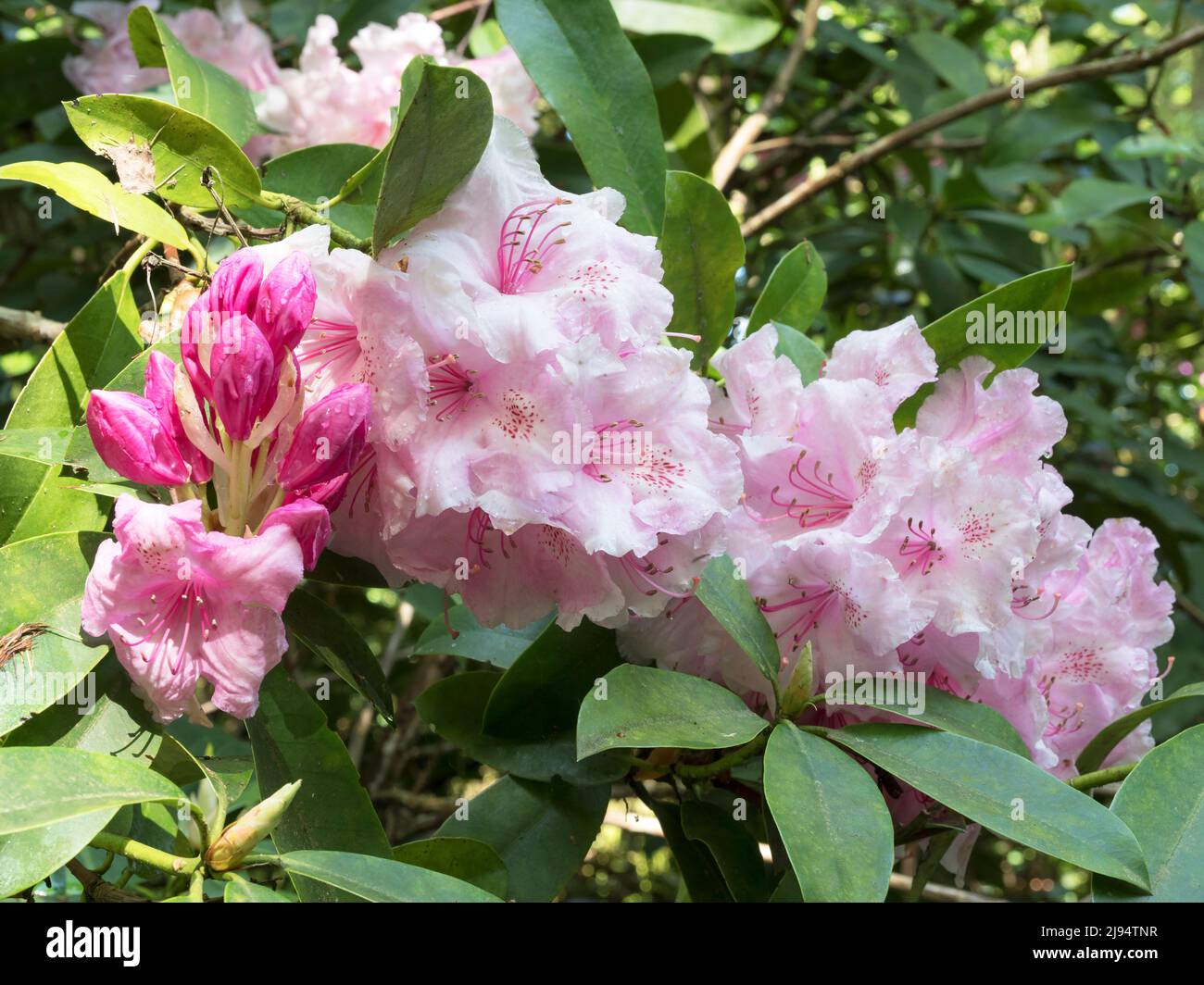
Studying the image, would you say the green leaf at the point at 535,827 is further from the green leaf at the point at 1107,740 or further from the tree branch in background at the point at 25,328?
the tree branch in background at the point at 25,328

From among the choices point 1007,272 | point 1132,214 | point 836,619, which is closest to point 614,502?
point 836,619

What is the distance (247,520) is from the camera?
0.70m

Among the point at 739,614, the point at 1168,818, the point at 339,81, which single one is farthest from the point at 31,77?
the point at 1168,818

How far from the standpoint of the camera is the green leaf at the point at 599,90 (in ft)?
3.14

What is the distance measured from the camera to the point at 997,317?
2.99 ft

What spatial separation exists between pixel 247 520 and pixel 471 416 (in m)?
0.15

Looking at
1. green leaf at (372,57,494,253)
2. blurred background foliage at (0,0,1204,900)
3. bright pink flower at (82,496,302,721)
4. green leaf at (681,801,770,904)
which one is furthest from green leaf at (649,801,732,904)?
blurred background foliage at (0,0,1204,900)

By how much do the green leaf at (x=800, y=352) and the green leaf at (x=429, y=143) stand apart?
337 millimetres

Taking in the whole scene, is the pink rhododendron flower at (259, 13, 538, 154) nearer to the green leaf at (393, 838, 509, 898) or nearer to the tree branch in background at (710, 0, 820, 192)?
the tree branch in background at (710, 0, 820, 192)

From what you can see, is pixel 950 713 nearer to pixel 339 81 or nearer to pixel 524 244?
pixel 524 244

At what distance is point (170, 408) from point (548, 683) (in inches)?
12.9

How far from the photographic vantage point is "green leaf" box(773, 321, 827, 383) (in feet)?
3.13

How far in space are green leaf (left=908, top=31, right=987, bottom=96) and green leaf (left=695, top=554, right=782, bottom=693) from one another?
52.7 inches
